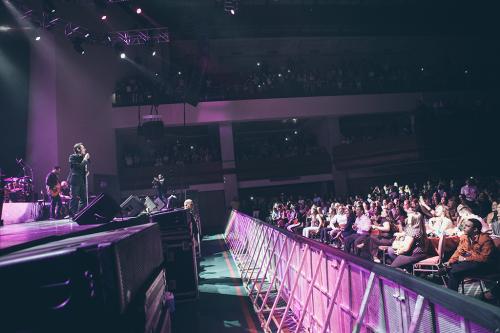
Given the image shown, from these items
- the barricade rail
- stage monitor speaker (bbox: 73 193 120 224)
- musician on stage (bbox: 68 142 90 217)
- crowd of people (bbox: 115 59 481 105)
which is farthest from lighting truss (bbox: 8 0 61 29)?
the barricade rail

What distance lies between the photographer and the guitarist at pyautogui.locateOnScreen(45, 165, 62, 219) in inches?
376

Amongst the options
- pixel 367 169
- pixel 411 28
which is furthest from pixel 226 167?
pixel 411 28

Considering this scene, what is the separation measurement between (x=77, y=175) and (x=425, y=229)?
729 centimetres

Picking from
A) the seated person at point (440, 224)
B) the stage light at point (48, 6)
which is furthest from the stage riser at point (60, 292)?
the stage light at point (48, 6)

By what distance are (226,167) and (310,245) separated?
15.9m

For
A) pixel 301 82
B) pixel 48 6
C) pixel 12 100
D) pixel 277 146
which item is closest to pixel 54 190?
pixel 12 100

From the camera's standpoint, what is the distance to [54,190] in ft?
31.9

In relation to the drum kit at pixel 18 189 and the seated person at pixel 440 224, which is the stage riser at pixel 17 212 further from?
the seated person at pixel 440 224

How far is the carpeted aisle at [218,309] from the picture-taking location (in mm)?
4648

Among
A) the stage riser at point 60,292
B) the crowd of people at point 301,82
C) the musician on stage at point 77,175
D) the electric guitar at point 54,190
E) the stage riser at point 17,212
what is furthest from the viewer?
the crowd of people at point 301,82

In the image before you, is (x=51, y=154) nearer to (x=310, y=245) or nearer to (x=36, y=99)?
(x=36, y=99)

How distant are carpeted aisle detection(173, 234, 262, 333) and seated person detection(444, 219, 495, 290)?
266cm

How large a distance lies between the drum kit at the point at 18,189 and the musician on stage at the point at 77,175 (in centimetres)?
365

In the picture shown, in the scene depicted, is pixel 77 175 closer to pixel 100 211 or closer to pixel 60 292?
pixel 100 211
